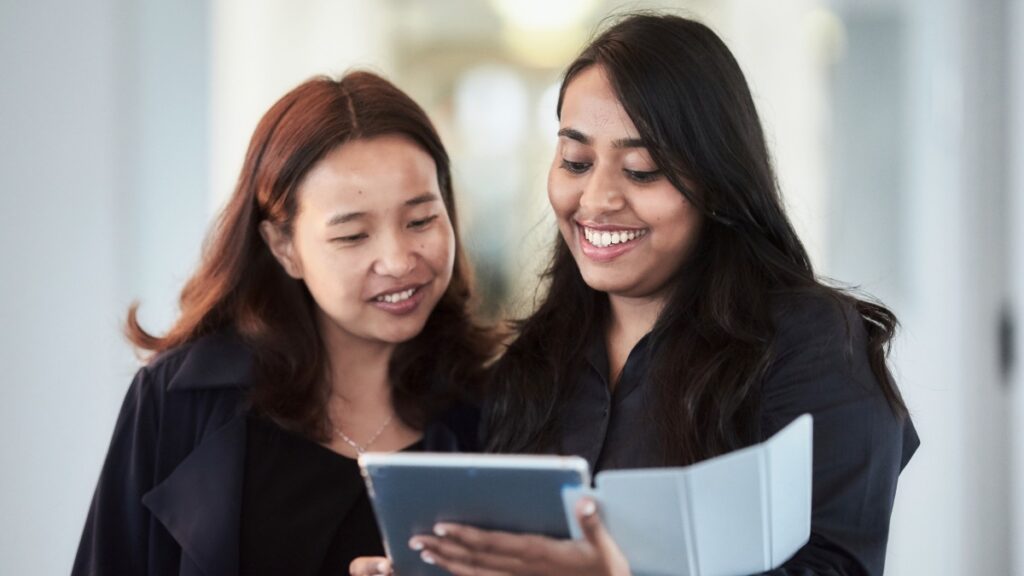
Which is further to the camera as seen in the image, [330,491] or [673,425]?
[330,491]

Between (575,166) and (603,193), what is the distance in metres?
0.10

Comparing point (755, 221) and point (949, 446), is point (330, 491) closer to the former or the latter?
point (755, 221)

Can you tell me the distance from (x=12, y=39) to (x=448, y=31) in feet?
19.4

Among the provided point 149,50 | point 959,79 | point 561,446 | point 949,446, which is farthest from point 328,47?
point 561,446

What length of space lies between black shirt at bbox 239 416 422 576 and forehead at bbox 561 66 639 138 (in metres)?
0.71

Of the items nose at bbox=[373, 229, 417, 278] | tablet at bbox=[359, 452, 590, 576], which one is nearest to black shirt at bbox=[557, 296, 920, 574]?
tablet at bbox=[359, 452, 590, 576]

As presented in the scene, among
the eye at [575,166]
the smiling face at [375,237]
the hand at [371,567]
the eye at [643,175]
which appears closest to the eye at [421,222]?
the smiling face at [375,237]

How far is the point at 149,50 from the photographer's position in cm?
317

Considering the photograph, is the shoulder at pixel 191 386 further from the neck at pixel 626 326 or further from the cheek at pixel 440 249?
the neck at pixel 626 326

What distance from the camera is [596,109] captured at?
1692 millimetres

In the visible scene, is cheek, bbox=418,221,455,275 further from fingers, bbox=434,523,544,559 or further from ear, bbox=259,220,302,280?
fingers, bbox=434,523,544,559

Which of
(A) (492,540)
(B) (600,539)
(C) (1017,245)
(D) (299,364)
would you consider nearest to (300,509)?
(D) (299,364)

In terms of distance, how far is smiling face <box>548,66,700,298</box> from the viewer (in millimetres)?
1659

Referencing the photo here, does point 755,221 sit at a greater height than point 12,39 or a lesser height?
lesser
